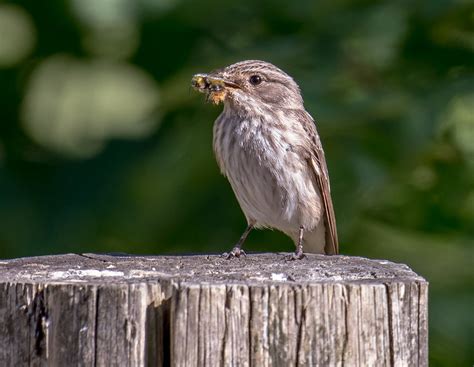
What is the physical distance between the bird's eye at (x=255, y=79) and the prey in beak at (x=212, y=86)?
0.11 meters

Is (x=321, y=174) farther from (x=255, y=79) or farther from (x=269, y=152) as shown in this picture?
(x=255, y=79)

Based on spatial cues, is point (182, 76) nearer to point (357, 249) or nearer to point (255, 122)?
point (255, 122)

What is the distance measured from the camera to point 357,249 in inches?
241

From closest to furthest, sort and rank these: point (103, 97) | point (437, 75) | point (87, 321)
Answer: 1. point (87, 321)
2. point (437, 75)
3. point (103, 97)

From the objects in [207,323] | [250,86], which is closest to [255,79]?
[250,86]

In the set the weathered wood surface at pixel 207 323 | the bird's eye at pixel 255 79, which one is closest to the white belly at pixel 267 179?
the bird's eye at pixel 255 79

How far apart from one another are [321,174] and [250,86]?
0.65 m

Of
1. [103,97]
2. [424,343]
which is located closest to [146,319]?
[424,343]

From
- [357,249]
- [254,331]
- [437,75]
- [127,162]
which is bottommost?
[254,331]

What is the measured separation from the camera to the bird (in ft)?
20.6

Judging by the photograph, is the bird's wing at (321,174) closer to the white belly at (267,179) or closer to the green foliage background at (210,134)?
the white belly at (267,179)

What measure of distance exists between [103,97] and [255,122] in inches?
37.3

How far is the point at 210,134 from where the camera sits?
6.46 meters

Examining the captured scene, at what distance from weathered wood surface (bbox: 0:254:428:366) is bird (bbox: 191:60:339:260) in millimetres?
2845
